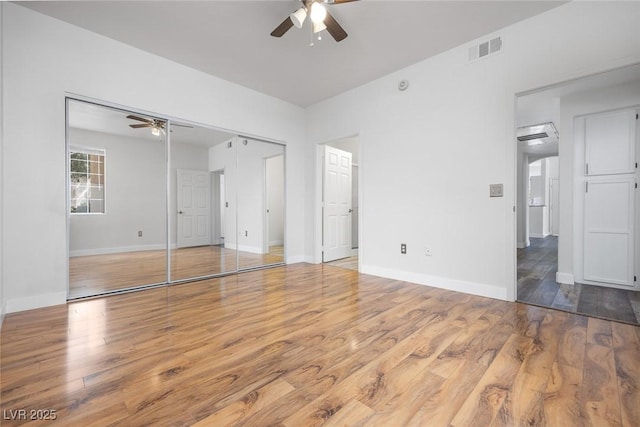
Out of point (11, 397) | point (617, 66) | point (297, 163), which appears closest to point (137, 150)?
point (297, 163)

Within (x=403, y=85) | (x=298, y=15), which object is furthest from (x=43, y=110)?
(x=403, y=85)

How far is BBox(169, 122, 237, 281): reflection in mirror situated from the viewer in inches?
150

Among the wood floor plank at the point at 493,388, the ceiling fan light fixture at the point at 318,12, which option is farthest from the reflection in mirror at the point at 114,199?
the wood floor plank at the point at 493,388

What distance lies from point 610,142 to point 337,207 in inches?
154

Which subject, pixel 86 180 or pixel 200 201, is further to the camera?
pixel 200 201

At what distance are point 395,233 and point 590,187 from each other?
2.59m

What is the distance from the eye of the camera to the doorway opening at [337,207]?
5.03 m

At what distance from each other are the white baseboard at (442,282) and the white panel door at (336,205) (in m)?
1.11

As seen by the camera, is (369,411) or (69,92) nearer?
(369,411)

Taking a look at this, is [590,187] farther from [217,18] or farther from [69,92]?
[69,92]

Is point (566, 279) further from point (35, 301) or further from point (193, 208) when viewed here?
point (35, 301)

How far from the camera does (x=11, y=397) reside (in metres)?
1.38

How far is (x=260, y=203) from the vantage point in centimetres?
488

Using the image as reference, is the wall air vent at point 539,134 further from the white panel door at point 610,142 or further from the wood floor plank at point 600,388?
the wood floor plank at point 600,388
